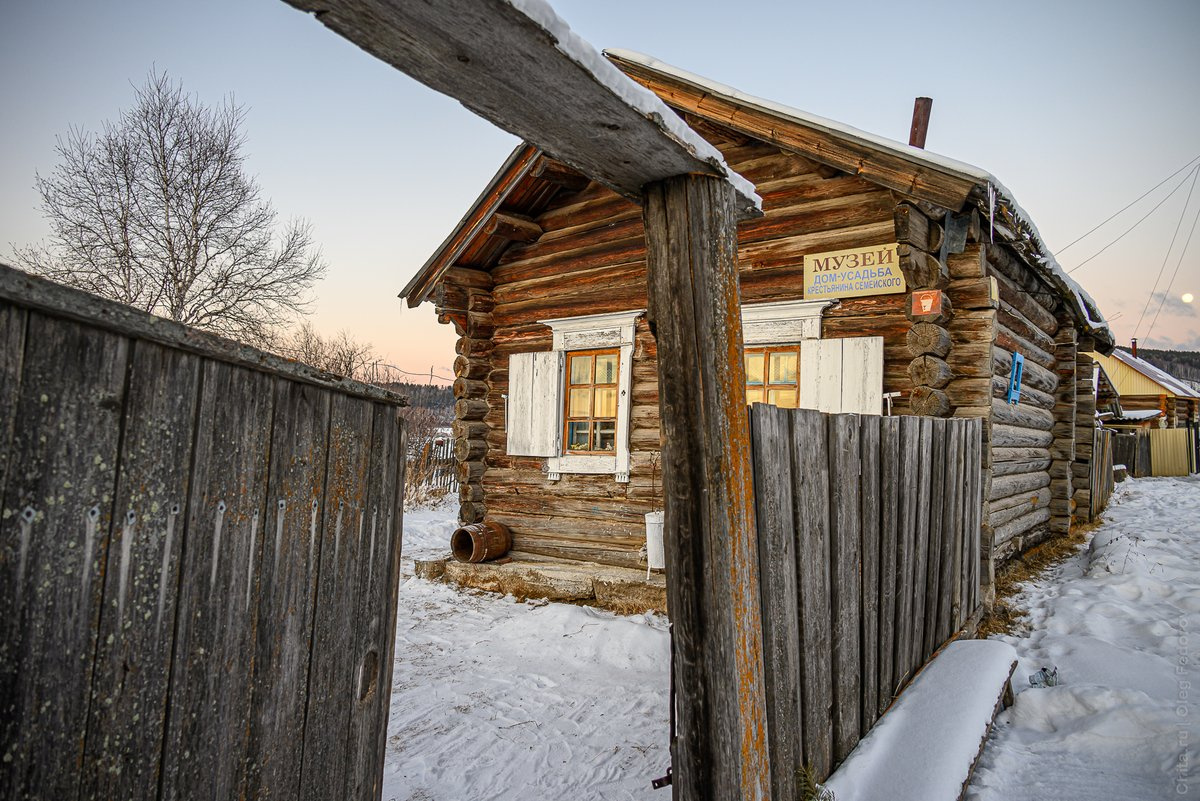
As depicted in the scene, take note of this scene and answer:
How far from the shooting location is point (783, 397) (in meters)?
6.33

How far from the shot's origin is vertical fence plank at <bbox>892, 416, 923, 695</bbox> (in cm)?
356

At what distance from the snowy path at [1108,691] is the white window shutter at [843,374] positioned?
2.19 metres

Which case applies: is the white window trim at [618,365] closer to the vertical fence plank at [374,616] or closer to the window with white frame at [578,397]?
the window with white frame at [578,397]

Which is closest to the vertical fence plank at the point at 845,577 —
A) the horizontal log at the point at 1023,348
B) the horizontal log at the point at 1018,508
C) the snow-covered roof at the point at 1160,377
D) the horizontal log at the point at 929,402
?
the horizontal log at the point at 929,402

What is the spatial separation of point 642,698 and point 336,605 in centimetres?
341

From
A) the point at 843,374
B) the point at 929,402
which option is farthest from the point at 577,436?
the point at 929,402

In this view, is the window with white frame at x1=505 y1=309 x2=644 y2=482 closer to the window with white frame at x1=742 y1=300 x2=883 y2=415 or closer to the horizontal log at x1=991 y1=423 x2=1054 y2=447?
the window with white frame at x1=742 y1=300 x2=883 y2=415

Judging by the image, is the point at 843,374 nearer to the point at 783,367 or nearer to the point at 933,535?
the point at 783,367

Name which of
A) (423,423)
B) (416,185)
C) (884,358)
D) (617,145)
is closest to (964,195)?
(884,358)

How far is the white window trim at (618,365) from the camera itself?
7.18 meters

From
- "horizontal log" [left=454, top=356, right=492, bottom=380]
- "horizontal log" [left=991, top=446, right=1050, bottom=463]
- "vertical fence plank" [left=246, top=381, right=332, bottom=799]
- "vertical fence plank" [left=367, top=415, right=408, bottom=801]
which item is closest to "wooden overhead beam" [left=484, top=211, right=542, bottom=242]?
"horizontal log" [left=454, top=356, right=492, bottom=380]

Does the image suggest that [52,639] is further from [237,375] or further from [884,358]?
[884,358]

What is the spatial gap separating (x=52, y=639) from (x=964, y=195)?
18.4 ft

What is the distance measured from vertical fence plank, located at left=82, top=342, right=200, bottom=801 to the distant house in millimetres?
37256
